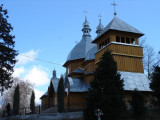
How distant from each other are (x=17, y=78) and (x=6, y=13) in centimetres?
2605

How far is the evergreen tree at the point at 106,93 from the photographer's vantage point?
44.6 feet

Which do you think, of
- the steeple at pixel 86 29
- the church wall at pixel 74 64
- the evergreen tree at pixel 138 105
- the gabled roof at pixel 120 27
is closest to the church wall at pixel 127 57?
the gabled roof at pixel 120 27

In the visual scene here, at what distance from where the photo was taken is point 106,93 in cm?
1405

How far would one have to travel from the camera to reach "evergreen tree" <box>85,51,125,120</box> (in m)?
13.6

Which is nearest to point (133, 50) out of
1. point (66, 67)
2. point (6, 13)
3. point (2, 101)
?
point (6, 13)

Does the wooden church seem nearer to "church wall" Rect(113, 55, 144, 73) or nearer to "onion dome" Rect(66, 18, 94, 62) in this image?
"church wall" Rect(113, 55, 144, 73)

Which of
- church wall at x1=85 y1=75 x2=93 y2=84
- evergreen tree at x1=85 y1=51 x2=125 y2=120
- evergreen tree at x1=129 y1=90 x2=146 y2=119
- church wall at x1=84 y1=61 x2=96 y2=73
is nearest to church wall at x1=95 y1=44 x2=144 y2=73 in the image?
evergreen tree at x1=85 y1=51 x2=125 y2=120

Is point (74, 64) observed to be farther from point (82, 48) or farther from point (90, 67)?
point (90, 67)

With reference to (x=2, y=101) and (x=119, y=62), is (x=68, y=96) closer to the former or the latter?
(x=119, y=62)

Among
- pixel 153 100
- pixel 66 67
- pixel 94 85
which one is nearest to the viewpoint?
pixel 94 85

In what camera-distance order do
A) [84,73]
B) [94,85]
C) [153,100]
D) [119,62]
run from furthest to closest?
[84,73]
[119,62]
[153,100]
[94,85]

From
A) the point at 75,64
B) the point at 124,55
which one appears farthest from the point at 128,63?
the point at 75,64

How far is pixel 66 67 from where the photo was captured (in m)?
34.7

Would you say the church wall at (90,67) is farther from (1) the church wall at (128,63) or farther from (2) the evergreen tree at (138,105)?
(2) the evergreen tree at (138,105)
